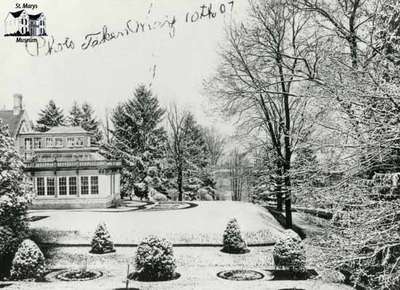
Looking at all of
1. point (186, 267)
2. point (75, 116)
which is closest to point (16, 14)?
point (186, 267)

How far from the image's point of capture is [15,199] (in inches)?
620

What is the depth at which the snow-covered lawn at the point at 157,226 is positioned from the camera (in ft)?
63.0

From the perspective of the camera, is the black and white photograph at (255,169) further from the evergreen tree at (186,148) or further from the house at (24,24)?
the evergreen tree at (186,148)

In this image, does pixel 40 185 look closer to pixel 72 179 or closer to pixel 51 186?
pixel 51 186

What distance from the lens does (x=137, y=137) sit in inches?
1494

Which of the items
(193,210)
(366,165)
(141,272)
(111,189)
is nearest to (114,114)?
(111,189)

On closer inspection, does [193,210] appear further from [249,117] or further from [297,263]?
[297,263]

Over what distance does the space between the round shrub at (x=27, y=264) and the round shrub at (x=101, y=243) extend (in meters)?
2.81

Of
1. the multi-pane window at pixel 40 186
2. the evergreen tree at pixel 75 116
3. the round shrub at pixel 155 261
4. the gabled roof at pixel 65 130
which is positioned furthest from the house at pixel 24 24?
the evergreen tree at pixel 75 116

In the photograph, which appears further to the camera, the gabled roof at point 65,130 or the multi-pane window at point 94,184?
the gabled roof at point 65,130

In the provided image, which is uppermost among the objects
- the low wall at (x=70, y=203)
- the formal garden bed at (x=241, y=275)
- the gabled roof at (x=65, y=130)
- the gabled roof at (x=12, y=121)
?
the gabled roof at (x=12, y=121)

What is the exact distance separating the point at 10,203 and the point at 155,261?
554cm

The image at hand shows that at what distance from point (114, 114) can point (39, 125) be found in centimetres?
1213

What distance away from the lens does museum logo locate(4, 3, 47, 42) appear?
42.3ft
